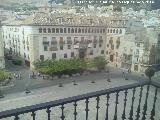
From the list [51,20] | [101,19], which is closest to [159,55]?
[101,19]

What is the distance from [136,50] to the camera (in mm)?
41094

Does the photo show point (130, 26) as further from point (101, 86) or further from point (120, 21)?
point (101, 86)

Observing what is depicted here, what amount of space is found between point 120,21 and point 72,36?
8.75 meters

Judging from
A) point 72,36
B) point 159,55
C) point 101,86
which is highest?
point 72,36

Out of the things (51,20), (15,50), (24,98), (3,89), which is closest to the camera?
(24,98)

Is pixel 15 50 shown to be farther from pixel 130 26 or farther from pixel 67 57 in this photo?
pixel 130 26

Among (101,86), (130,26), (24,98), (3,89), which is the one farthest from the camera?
(130,26)

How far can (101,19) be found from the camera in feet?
153

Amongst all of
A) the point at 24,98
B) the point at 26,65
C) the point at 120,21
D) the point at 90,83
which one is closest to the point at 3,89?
the point at 24,98

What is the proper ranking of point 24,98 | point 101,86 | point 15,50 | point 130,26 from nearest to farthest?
point 24,98
point 101,86
point 130,26
point 15,50

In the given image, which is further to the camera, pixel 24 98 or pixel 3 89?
pixel 3 89

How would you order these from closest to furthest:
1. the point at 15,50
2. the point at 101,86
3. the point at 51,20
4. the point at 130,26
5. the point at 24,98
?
the point at 24,98 → the point at 101,86 → the point at 51,20 → the point at 130,26 → the point at 15,50

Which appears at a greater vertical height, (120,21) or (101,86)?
(120,21)

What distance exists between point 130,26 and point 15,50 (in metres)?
21.4
